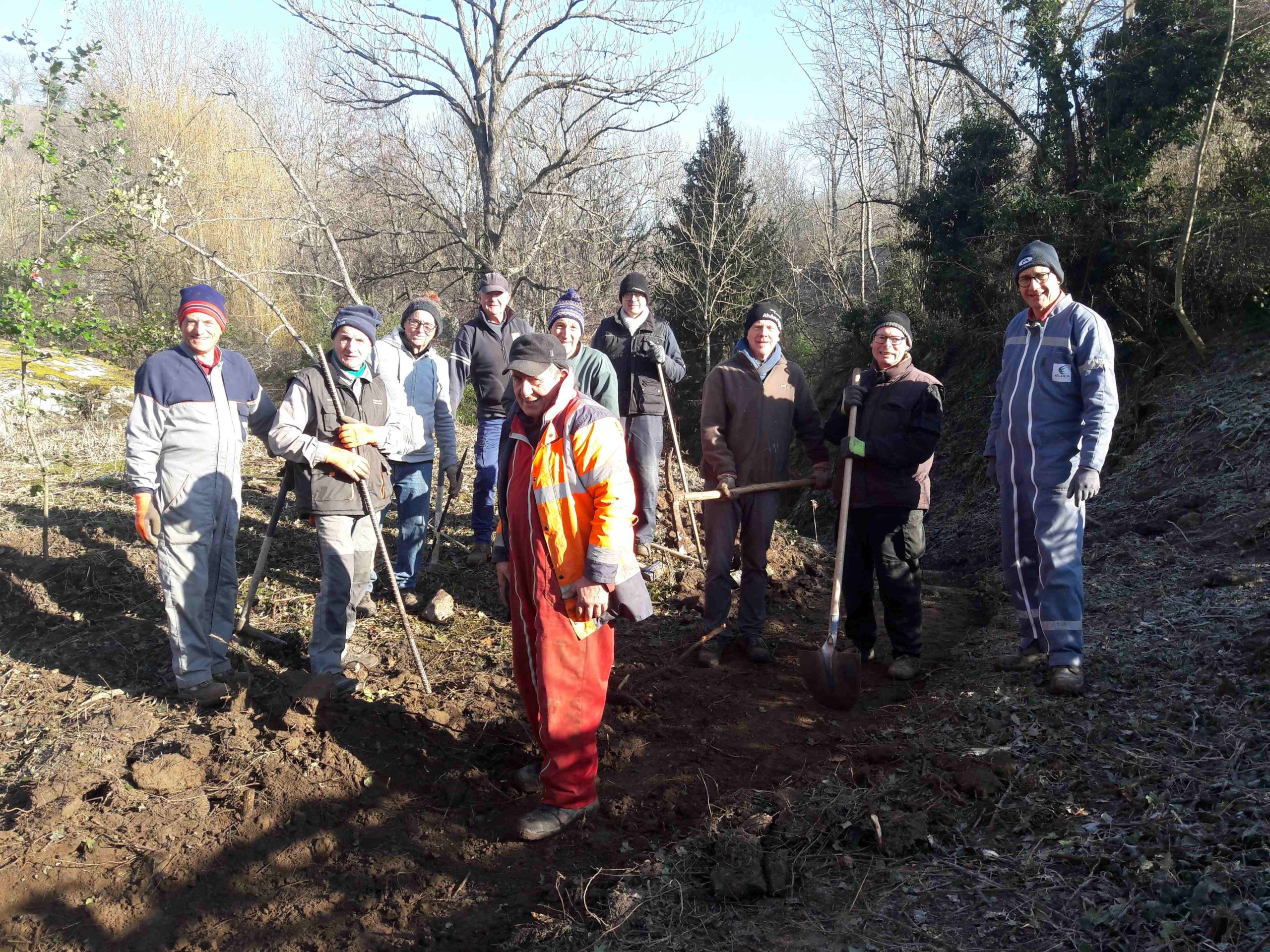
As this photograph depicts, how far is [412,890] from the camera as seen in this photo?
10.8 ft

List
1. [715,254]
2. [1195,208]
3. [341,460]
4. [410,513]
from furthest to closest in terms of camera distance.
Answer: [715,254] → [1195,208] → [410,513] → [341,460]

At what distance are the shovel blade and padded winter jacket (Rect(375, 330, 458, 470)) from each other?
275 centimetres

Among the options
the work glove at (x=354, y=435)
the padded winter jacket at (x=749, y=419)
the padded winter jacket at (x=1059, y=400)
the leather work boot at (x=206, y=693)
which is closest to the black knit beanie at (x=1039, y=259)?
the padded winter jacket at (x=1059, y=400)

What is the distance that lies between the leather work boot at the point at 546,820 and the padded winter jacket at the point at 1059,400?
2.96 meters

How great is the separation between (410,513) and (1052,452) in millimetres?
4115

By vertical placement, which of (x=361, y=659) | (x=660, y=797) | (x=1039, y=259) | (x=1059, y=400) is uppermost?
(x=1039, y=259)

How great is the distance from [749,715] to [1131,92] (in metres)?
10.0

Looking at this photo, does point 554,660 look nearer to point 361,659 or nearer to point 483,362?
point 361,659

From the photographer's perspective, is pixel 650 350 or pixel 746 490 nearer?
pixel 746 490

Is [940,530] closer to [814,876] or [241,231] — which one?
[814,876]

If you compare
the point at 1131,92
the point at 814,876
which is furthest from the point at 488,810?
the point at 1131,92

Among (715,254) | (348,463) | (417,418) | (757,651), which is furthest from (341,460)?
(715,254)

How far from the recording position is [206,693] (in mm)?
4641

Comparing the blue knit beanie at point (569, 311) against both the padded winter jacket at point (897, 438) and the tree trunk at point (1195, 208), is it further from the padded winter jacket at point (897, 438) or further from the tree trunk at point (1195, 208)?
the tree trunk at point (1195, 208)
